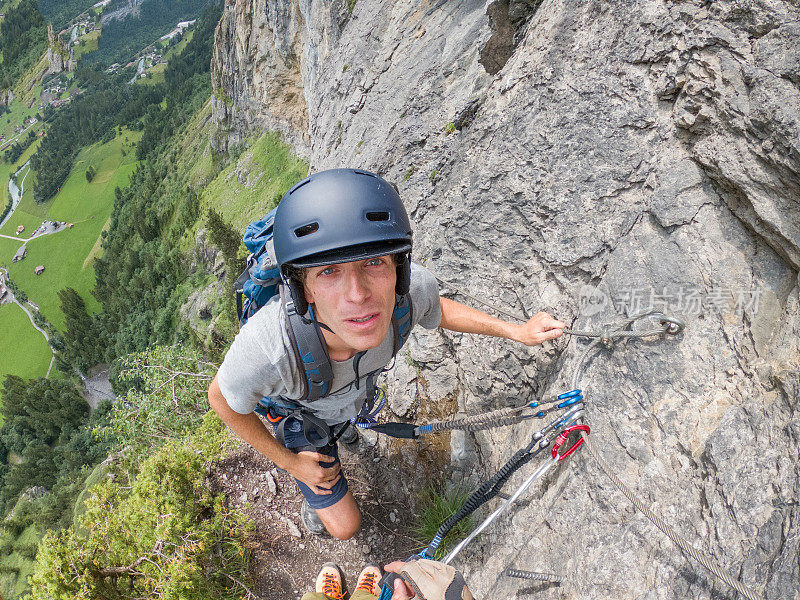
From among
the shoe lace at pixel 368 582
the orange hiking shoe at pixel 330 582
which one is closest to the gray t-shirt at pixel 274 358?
the shoe lace at pixel 368 582

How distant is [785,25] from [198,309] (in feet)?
155

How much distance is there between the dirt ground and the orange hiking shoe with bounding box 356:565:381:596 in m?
0.18

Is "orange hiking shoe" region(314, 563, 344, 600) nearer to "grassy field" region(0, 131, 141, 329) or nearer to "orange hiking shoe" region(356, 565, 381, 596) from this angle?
"orange hiking shoe" region(356, 565, 381, 596)

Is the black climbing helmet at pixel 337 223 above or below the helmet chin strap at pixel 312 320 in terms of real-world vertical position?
above

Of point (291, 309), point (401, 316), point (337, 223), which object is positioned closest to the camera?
point (337, 223)

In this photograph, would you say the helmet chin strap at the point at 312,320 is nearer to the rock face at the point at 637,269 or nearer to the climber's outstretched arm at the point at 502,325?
the climber's outstretched arm at the point at 502,325

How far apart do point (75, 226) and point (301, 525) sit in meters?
150

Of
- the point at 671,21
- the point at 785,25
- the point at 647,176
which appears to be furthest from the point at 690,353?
the point at 671,21

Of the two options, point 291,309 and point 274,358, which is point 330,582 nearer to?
point 274,358

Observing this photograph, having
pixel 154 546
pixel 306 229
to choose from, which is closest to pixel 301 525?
pixel 154 546

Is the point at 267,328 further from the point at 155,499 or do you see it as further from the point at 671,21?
the point at 671,21

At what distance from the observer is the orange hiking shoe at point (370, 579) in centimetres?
469

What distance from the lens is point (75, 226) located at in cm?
12581

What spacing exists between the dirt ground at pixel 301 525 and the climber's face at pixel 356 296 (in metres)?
2.93
